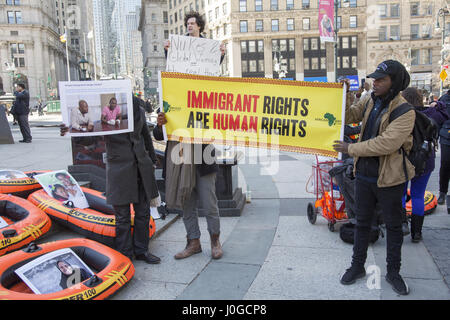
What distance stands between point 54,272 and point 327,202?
3336 millimetres

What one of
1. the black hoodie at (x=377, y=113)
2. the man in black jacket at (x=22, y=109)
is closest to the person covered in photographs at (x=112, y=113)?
the black hoodie at (x=377, y=113)

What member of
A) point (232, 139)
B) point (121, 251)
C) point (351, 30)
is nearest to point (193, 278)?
point (121, 251)

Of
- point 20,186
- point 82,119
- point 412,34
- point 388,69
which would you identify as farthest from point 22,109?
point 412,34

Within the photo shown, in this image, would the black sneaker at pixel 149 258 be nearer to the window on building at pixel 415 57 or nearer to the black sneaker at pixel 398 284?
the black sneaker at pixel 398 284

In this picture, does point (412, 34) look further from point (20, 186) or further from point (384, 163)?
point (20, 186)

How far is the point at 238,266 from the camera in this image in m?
3.98

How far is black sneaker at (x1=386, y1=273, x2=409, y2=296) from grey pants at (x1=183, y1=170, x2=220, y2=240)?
1770mm

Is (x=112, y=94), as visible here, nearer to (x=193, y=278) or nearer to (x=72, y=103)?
(x=72, y=103)

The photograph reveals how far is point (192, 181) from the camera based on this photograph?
4070 mm

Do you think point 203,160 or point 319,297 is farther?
point 203,160

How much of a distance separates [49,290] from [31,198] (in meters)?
2.10

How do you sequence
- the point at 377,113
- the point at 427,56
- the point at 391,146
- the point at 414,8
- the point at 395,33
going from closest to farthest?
the point at 391,146 < the point at 377,113 < the point at 414,8 < the point at 427,56 < the point at 395,33

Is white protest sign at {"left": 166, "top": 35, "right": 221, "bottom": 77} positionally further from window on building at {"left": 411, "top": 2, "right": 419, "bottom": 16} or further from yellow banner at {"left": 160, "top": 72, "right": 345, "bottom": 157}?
window on building at {"left": 411, "top": 2, "right": 419, "bottom": 16}

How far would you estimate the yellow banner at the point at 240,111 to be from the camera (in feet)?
13.0
